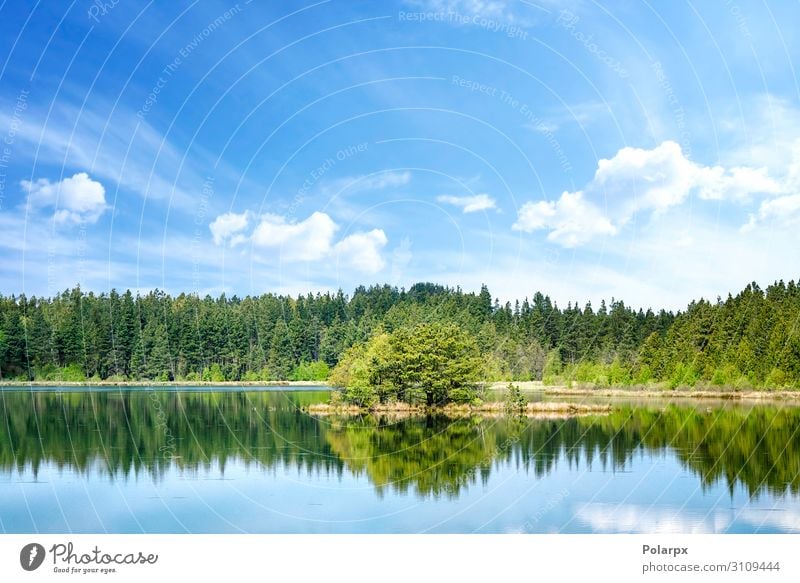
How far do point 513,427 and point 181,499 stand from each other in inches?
743

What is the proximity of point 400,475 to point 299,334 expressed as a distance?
65451 mm

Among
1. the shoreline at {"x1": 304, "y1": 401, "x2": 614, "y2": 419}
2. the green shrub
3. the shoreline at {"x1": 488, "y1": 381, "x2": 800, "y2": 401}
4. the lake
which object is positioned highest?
the green shrub

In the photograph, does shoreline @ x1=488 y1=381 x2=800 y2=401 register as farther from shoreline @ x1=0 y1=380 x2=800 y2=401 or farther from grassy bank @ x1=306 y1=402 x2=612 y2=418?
grassy bank @ x1=306 y1=402 x2=612 y2=418

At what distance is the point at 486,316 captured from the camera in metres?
87.5

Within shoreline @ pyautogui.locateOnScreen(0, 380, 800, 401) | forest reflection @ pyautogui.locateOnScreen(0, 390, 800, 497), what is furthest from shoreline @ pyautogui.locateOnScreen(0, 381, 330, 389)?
forest reflection @ pyautogui.locateOnScreen(0, 390, 800, 497)

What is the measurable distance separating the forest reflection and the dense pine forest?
25.9 metres

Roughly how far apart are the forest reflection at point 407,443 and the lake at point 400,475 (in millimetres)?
98

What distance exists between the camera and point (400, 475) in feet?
73.8

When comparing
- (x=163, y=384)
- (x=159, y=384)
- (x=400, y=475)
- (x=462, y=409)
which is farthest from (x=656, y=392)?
(x=163, y=384)

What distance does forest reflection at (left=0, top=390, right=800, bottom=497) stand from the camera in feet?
75.2

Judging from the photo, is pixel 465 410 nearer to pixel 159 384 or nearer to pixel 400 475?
pixel 400 475

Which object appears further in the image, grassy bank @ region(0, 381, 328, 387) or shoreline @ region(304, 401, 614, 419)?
grassy bank @ region(0, 381, 328, 387)
